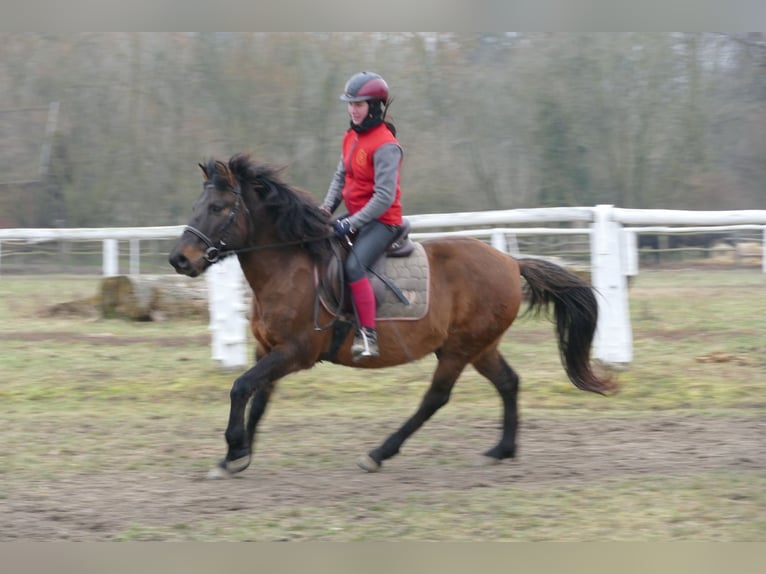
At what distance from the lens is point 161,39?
19.3 m

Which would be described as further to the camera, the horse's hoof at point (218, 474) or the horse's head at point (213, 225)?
the horse's hoof at point (218, 474)

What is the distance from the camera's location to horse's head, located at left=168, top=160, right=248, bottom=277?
573cm

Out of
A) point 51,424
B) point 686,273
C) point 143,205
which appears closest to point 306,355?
point 51,424

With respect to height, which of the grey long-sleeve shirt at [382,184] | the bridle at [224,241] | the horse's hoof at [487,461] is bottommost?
the horse's hoof at [487,461]

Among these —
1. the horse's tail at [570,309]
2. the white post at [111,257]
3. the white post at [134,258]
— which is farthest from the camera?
the white post at [134,258]

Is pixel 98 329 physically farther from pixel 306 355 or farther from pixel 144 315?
pixel 306 355

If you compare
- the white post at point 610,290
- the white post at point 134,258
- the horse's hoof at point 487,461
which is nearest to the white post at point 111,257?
the white post at point 134,258

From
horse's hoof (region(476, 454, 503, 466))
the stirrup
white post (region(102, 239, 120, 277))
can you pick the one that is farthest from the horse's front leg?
white post (region(102, 239, 120, 277))

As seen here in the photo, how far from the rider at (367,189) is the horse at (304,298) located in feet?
0.53

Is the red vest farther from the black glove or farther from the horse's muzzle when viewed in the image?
the horse's muzzle

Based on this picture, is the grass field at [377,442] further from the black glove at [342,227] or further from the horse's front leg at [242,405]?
the black glove at [342,227]

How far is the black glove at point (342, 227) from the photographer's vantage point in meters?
6.07

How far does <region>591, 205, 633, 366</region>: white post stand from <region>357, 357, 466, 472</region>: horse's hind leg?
2.95 m

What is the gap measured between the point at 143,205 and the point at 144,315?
11.0m
